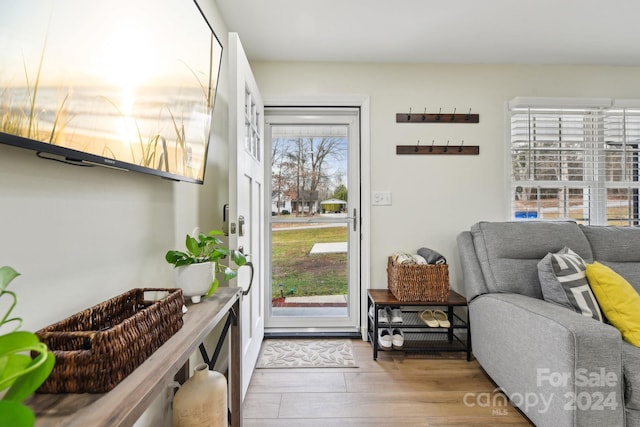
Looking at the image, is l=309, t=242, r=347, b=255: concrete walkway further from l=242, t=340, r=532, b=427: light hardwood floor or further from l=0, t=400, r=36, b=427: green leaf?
l=0, t=400, r=36, b=427: green leaf

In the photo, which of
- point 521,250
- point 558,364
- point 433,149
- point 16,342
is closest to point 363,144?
point 433,149

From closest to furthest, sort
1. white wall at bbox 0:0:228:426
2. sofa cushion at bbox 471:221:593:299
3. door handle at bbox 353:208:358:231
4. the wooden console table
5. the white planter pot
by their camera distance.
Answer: the wooden console table → white wall at bbox 0:0:228:426 → the white planter pot → sofa cushion at bbox 471:221:593:299 → door handle at bbox 353:208:358:231

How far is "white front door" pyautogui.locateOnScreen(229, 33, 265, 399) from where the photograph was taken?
4.71ft

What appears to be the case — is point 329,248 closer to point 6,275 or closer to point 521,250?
point 521,250

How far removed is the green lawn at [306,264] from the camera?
8.46ft

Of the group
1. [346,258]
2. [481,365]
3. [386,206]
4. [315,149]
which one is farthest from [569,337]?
[315,149]

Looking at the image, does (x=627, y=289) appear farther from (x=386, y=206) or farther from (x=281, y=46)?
(x=281, y=46)

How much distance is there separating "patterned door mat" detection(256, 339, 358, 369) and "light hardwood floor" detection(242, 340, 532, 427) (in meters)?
0.06

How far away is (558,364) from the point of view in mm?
1264

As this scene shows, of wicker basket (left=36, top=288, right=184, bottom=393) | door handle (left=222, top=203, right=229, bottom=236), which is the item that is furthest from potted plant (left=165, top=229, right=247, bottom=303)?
door handle (left=222, top=203, right=229, bottom=236)

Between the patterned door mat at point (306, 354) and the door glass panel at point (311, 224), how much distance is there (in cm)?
27

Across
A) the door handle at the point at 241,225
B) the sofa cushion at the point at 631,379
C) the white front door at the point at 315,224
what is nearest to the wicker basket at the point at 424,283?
the white front door at the point at 315,224

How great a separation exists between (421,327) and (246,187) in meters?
1.55

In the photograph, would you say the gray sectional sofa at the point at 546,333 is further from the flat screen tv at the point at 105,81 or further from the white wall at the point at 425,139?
the flat screen tv at the point at 105,81
